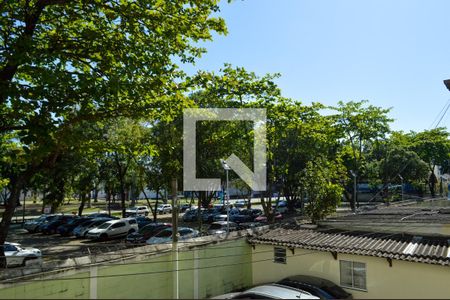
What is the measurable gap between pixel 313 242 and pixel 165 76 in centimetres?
771

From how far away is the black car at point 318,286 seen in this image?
35.2 ft

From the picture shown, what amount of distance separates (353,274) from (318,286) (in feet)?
4.90

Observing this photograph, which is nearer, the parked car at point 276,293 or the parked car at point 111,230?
the parked car at point 276,293

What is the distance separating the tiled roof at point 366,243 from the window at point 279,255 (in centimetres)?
39

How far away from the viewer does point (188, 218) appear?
37625 millimetres

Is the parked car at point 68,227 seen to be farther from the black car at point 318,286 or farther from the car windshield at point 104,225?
the black car at point 318,286

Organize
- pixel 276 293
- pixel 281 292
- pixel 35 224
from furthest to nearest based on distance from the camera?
pixel 35 224 < pixel 281 292 < pixel 276 293

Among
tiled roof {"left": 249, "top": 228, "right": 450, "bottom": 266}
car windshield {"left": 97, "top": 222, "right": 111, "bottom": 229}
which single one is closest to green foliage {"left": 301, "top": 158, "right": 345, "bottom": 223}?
tiled roof {"left": 249, "top": 228, "right": 450, "bottom": 266}

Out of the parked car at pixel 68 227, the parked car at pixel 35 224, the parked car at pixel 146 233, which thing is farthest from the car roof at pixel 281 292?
the parked car at pixel 35 224

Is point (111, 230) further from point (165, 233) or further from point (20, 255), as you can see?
point (20, 255)

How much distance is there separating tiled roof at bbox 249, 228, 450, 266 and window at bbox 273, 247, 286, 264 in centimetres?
39

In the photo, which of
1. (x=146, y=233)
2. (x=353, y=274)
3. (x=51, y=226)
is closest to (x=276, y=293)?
(x=353, y=274)

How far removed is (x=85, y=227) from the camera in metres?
27.2

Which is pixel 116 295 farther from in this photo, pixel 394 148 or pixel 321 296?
pixel 394 148
